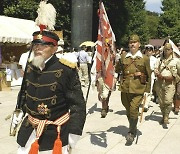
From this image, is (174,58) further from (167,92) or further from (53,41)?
(53,41)

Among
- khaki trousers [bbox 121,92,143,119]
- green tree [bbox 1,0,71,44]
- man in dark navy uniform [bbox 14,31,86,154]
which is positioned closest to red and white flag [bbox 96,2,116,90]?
khaki trousers [bbox 121,92,143,119]

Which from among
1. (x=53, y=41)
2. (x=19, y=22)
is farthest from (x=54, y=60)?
(x=19, y=22)

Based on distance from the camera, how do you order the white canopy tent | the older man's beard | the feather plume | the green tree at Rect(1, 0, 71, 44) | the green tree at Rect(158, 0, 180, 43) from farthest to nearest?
the green tree at Rect(158, 0, 180, 43), the green tree at Rect(1, 0, 71, 44), the white canopy tent, the feather plume, the older man's beard

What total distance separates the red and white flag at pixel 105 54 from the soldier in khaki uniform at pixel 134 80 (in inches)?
12.3

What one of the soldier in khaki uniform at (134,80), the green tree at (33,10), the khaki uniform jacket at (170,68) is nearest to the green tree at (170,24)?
the green tree at (33,10)

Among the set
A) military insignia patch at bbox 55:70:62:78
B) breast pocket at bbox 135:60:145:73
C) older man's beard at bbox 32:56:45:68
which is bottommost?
breast pocket at bbox 135:60:145:73

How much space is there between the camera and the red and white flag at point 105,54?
646cm

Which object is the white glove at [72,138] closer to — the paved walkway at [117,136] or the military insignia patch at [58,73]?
the military insignia patch at [58,73]

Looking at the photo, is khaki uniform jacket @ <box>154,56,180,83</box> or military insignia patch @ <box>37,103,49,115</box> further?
khaki uniform jacket @ <box>154,56,180,83</box>

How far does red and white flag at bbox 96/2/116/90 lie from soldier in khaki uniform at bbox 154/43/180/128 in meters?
1.90

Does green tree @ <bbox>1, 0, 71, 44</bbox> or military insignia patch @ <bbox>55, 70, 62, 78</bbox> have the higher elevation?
green tree @ <bbox>1, 0, 71, 44</bbox>

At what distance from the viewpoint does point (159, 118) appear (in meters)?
9.04

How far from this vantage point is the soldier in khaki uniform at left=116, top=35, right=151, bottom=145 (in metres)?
6.48

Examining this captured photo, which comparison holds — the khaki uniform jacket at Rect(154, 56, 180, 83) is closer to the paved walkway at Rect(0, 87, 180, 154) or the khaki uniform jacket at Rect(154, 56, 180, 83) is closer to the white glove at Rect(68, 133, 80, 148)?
the paved walkway at Rect(0, 87, 180, 154)
